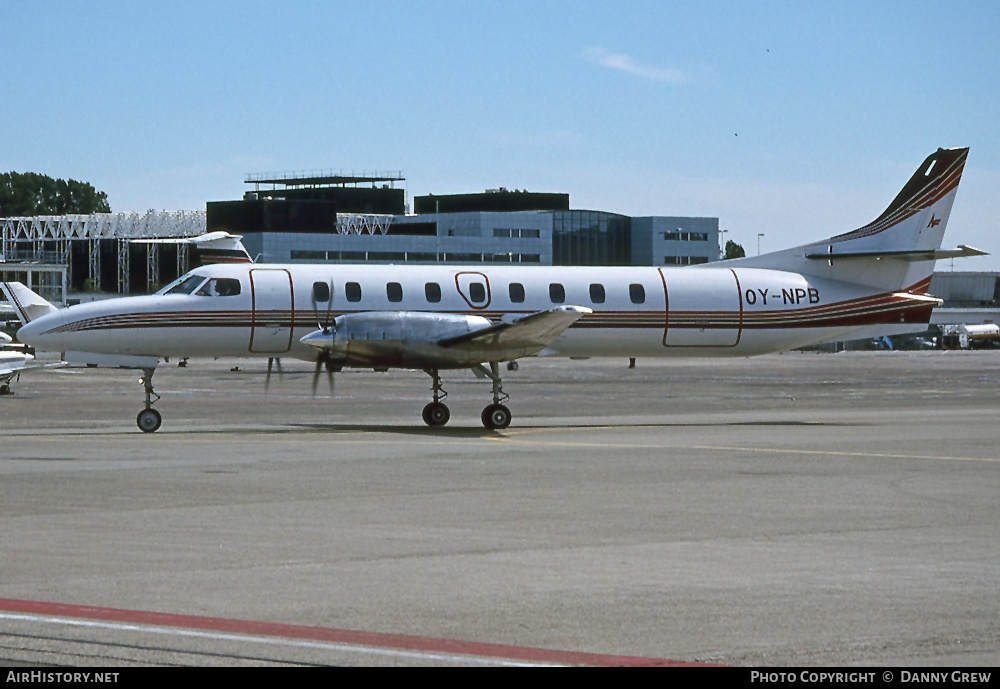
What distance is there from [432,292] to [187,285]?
17.7ft

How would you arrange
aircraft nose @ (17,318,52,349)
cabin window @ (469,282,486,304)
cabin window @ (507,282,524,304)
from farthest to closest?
cabin window @ (507,282,524,304)
cabin window @ (469,282,486,304)
aircraft nose @ (17,318,52,349)

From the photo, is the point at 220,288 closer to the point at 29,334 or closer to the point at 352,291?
the point at 352,291

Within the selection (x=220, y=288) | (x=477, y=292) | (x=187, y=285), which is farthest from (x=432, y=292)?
(x=187, y=285)

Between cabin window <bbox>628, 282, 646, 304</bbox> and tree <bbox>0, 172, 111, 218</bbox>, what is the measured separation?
557ft

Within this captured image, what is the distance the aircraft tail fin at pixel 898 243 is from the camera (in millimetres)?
34188

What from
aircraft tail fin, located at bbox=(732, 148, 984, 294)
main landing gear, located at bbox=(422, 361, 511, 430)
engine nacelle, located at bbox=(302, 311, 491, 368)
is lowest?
main landing gear, located at bbox=(422, 361, 511, 430)

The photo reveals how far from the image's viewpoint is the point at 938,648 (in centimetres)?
864

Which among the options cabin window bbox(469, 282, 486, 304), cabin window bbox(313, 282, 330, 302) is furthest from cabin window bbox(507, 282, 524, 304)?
cabin window bbox(313, 282, 330, 302)

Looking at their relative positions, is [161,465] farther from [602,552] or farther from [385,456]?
[602,552]

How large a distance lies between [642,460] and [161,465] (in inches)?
298

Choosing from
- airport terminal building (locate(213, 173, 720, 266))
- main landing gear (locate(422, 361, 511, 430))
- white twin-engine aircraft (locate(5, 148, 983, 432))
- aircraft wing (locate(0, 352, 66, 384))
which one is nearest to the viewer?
white twin-engine aircraft (locate(5, 148, 983, 432))

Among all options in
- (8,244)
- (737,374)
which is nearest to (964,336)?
(737,374)

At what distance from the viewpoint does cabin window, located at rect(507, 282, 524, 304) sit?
101 ft

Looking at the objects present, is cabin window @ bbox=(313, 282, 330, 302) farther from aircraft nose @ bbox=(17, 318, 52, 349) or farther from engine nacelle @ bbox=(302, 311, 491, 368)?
aircraft nose @ bbox=(17, 318, 52, 349)
